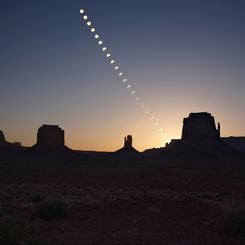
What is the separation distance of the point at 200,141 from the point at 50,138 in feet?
153

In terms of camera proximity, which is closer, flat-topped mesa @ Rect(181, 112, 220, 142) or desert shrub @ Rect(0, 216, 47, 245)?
desert shrub @ Rect(0, 216, 47, 245)

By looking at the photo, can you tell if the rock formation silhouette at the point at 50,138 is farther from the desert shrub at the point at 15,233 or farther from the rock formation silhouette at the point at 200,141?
the desert shrub at the point at 15,233

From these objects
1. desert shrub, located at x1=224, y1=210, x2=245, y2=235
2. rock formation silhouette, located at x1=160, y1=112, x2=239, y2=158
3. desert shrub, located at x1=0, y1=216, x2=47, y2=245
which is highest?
rock formation silhouette, located at x1=160, y1=112, x2=239, y2=158

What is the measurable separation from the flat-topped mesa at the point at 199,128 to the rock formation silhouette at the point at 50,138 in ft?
127

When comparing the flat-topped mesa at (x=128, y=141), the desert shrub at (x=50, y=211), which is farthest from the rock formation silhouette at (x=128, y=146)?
the desert shrub at (x=50, y=211)

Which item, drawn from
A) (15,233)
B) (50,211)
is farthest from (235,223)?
(50,211)

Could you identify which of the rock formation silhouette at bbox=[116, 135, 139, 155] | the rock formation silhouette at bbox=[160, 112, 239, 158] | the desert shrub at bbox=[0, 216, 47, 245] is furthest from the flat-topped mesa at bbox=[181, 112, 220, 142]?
the desert shrub at bbox=[0, 216, 47, 245]

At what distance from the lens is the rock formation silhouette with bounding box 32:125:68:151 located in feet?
472

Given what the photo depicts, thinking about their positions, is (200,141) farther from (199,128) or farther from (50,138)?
(50,138)

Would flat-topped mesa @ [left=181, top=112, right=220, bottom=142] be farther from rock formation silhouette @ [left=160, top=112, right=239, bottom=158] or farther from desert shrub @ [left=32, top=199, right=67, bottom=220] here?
desert shrub @ [left=32, top=199, right=67, bottom=220]

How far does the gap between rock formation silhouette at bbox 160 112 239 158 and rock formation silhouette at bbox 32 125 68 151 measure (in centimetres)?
3574

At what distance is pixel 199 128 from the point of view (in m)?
126

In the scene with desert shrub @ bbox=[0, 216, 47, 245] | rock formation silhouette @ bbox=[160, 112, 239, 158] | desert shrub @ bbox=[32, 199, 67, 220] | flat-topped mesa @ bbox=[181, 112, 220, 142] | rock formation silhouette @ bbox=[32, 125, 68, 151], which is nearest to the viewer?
desert shrub @ bbox=[0, 216, 47, 245]

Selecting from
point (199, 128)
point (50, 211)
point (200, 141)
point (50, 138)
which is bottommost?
point (50, 211)
